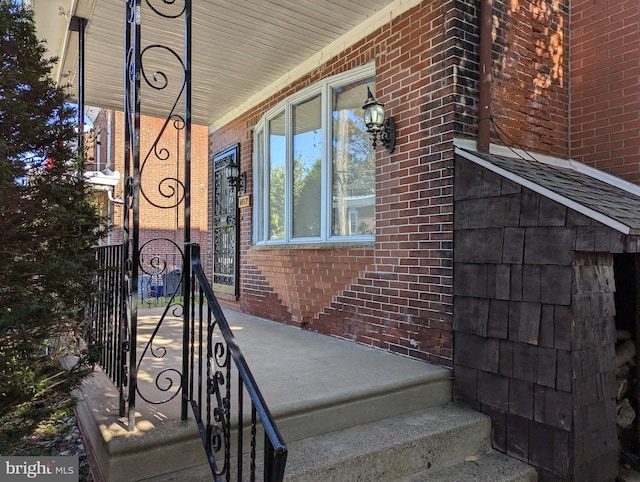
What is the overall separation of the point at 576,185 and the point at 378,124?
56.1 inches

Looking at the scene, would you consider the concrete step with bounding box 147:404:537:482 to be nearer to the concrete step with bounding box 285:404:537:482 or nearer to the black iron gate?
the concrete step with bounding box 285:404:537:482

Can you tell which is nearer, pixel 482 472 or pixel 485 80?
pixel 482 472

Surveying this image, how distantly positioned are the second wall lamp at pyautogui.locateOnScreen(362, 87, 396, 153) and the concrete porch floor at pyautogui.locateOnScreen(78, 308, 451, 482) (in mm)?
1660

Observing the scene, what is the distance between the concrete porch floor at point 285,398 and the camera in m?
1.92

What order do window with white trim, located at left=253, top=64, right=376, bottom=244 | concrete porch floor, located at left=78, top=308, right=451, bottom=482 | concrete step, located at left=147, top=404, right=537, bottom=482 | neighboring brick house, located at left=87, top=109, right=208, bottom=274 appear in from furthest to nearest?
neighboring brick house, located at left=87, top=109, right=208, bottom=274, window with white trim, located at left=253, top=64, right=376, bottom=244, concrete step, located at left=147, top=404, right=537, bottom=482, concrete porch floor, located at left=78, top=308, right=451, bottom=482

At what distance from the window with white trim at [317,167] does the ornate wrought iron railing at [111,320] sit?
79.5 inches

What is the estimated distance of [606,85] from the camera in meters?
3.46

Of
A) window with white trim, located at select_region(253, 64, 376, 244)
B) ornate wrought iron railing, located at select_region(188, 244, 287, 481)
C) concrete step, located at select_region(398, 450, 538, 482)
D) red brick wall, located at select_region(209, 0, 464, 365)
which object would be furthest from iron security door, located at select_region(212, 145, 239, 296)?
concrete step, located at select_region(398, 450, 538, 482)

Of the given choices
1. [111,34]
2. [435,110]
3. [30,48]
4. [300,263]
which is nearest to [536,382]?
→ [435,110]

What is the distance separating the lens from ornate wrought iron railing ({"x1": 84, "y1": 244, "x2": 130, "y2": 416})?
7.27 ft

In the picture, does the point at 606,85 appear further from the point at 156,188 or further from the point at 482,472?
the point at 156,188

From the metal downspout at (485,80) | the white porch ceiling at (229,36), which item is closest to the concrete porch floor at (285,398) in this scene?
the metal downspout at (485,80)

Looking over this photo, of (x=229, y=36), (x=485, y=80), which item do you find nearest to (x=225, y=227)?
(x=229, y=36)

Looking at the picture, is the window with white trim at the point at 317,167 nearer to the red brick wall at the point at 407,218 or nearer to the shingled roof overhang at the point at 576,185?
the red brick wall at the point at 407,218
